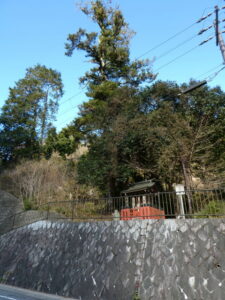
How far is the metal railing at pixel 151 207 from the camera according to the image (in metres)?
7.83

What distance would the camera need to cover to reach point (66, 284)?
27.7 feet

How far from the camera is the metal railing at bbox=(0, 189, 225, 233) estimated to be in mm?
7832

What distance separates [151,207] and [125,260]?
2425 mm

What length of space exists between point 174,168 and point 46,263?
8.90 metres

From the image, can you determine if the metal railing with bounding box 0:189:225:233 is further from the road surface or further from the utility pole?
the utility pole

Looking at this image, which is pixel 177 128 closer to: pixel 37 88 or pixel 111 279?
pixel 111 279

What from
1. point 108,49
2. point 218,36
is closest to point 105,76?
point 108,49

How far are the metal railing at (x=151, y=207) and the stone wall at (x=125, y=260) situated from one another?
636 millimetres

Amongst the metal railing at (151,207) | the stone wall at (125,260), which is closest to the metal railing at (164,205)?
the metal railing at (151,207)

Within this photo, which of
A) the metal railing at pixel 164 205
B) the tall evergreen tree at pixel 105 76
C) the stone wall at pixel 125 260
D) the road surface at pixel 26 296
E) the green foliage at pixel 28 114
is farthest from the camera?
the green foliage at pixel 28 114

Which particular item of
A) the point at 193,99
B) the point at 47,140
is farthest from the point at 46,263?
the point at 47,140

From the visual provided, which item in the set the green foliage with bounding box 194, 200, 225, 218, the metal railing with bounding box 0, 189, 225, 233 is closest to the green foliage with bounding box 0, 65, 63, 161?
the metal railing with bounding box 0, 189, 225, 233

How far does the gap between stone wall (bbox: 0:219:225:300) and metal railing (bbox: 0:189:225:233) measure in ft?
2.09

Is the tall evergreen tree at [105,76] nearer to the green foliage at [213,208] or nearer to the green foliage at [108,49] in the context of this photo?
the green foliage at [108,49]
